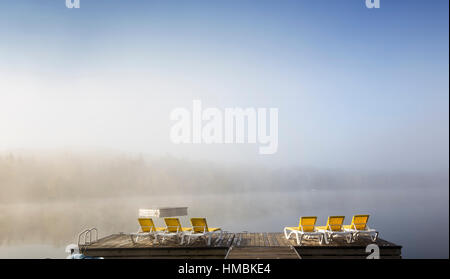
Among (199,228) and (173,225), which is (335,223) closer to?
(199,228)

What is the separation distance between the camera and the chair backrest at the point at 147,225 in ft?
28.4

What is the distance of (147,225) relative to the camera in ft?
28.8

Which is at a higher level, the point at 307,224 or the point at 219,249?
the point at 307,224

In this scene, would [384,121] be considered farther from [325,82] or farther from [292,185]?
[292,185]

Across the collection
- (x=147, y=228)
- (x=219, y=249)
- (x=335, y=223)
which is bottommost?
(x=219, y=249)

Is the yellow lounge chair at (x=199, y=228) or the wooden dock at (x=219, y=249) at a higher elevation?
the yellow lounge chair at (x=199, y=228)

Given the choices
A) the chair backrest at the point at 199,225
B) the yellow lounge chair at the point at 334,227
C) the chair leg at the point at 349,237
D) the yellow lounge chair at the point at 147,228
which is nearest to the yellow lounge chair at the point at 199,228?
the chair backrest at the point at 199,225

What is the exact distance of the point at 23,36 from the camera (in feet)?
57.4

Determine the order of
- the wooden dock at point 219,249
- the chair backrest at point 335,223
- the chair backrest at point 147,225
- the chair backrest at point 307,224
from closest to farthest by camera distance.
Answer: the wooden dock at point 219,249 < the chair backrest at point 307,224 < the chair backrest at point 335,223 < the chair backrest at point 147,225

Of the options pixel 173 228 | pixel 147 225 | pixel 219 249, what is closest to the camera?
pixel 219 249

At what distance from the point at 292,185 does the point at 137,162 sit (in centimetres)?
4401

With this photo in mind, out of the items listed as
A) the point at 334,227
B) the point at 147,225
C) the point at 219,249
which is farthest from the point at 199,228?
the point at 334,227

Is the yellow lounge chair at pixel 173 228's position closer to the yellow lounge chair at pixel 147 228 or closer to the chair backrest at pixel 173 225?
the chair backrest at pixel 173 225
